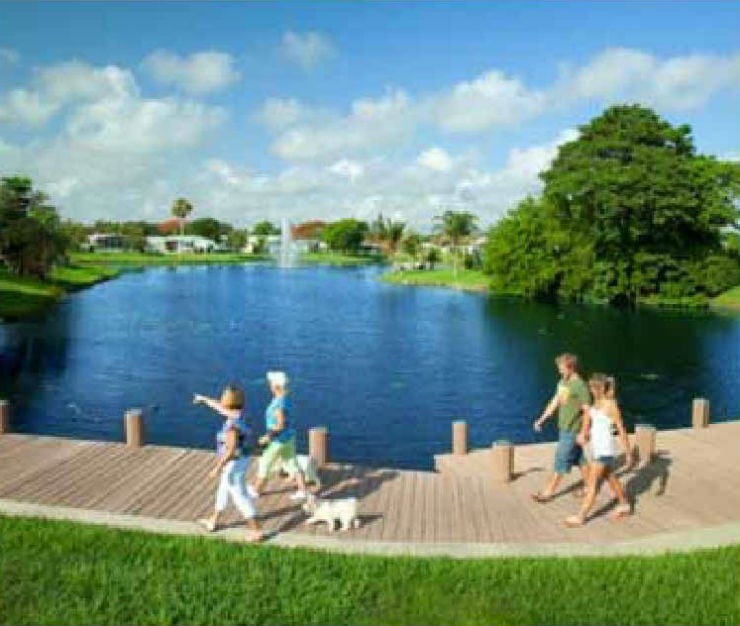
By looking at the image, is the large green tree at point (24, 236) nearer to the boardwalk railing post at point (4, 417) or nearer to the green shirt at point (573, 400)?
the boardwalk railing post at point (4, 417)

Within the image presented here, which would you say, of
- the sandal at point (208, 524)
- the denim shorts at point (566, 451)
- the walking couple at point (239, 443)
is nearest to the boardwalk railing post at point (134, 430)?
the walking couple at point (239, 443)

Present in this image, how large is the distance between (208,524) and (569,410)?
18.0ft

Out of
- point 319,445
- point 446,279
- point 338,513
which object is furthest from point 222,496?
point 446,279

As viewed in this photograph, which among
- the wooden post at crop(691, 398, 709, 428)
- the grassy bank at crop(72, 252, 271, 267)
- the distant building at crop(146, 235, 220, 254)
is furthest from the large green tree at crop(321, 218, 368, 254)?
the wooden post at crop(691, 398, 709, 428)

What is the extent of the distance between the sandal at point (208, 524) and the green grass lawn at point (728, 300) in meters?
63.6

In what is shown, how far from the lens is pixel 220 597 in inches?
352

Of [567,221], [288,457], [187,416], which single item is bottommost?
[187,416]

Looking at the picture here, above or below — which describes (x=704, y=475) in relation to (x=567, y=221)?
below

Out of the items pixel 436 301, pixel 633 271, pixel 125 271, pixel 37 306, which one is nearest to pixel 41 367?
pixel 37 306

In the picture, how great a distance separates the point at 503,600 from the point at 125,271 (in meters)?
119

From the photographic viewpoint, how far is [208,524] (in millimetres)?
11461

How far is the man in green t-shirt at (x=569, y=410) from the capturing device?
12.3 meters

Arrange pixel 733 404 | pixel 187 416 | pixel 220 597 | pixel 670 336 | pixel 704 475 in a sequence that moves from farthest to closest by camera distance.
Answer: pixel 670 336 < pixel 733 404 < pixel 187 416 < pixel 704 475 < pixel 220 597

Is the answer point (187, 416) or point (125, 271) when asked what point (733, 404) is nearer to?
point (187, 416)
